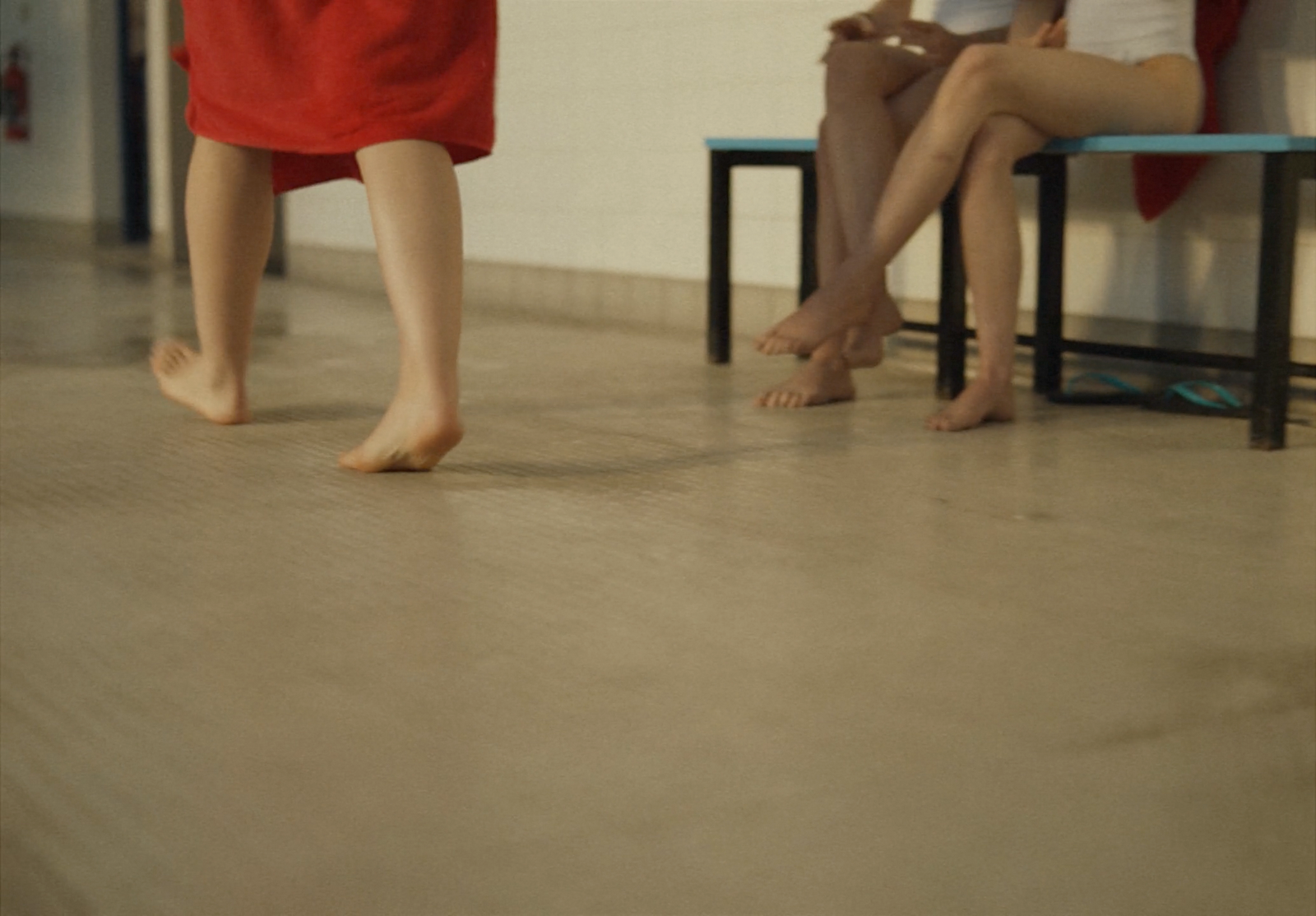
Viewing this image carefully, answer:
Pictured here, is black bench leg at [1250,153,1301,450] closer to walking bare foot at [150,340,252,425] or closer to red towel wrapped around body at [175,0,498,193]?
red towel wrapped around body at [175,0,498,193]

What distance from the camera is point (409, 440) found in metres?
2.16

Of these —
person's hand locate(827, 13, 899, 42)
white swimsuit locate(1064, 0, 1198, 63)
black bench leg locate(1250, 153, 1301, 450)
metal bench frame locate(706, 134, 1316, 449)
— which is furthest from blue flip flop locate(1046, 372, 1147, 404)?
person's hand locate(827, 13, 899, 42)

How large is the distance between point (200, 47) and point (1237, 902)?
186 cm

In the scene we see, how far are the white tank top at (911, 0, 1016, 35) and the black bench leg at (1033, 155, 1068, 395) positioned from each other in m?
0.29

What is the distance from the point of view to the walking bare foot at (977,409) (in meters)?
2.65

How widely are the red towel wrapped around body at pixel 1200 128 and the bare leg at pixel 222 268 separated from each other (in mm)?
→ 1626

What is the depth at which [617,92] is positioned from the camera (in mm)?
4676

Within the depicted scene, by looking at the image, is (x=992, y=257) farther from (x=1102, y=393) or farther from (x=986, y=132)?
(x=1102, y=393)

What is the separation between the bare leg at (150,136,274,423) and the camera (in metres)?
2.41

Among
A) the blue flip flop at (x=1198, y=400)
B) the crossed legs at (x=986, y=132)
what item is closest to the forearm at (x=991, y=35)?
the crossed legs at (x=986, y=132)

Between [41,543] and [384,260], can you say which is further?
[384,260]

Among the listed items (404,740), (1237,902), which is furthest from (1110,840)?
(404,740)

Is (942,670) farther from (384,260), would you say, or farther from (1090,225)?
(1090,225)

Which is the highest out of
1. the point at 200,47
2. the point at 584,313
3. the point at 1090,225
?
the point at 200,47
